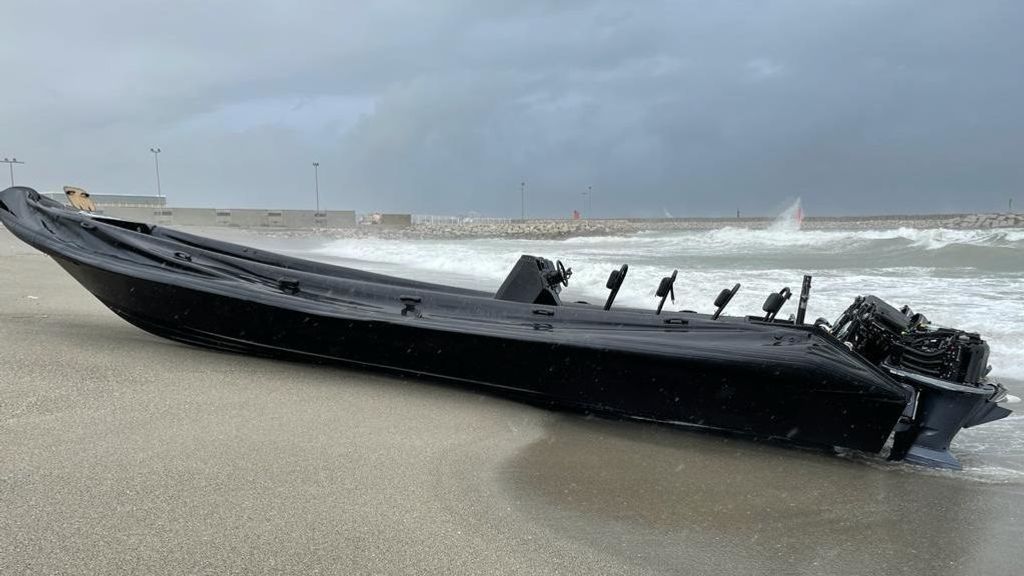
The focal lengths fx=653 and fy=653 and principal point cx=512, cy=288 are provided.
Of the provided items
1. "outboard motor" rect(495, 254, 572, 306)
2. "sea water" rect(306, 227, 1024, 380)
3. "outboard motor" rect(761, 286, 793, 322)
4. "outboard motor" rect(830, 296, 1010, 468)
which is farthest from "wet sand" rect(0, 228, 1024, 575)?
"sea water" rect(306, 227, 1024, 380)

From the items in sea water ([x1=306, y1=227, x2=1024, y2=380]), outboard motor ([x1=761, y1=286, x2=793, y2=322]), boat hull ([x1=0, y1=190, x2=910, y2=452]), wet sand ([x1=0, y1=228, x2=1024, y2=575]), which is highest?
outboard motor ([x1=761, y1=286, x2=793, y2=322])

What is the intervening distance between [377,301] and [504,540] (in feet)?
9.16

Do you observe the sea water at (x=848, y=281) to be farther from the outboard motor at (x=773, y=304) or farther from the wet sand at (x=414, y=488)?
the wet sand at (x=414, y=488)

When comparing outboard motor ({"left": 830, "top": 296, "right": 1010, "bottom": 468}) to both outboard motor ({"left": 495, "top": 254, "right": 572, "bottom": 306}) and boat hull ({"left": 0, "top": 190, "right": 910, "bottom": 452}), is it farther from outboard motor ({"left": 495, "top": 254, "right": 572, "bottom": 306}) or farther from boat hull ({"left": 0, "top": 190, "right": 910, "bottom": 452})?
outboard motor ({"left": 495, "top": 254, "right": 572, "bottom": 306})

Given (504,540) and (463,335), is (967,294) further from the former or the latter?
(504,540)

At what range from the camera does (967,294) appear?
10.5 m

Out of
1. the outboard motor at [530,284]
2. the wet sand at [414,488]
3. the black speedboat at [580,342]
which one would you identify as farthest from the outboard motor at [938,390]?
the outboard motor at [530,284]

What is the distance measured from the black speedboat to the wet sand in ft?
0.76

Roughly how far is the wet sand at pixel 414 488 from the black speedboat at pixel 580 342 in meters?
0.23

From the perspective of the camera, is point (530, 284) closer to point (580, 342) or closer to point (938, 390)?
point (580, 342)

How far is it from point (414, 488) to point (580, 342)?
4.42ft

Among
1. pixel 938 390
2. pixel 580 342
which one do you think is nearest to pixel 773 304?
pixel 938 390

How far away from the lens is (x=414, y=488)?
2932 millimetres

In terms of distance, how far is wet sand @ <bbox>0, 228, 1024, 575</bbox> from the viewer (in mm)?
2357
